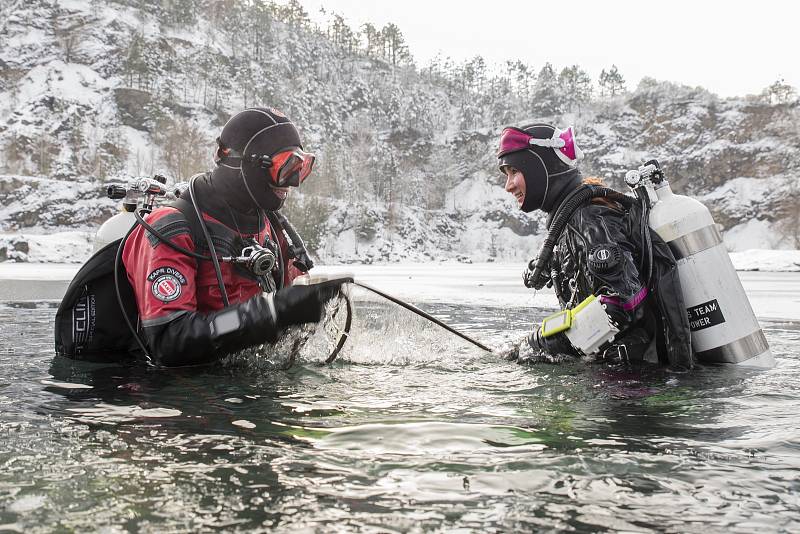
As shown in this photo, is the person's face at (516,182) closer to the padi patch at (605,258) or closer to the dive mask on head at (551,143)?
the dive mask on head at (551,143)

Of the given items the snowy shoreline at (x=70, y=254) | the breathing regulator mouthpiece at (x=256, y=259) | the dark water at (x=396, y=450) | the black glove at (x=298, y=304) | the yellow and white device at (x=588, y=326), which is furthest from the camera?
the snowy shoreline at (x=70, y=254)

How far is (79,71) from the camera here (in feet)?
210

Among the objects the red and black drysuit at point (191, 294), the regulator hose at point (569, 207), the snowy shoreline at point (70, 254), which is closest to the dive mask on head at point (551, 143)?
the regulator hose at point (569, 207)

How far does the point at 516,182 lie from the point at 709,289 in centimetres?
146

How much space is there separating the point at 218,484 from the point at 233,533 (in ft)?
1.04

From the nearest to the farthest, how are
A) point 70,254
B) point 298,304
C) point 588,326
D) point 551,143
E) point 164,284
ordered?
point 298,304 < point 164,284 < point 588,326 < point 551,143 < point 70,254

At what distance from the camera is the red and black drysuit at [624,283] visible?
3594mm

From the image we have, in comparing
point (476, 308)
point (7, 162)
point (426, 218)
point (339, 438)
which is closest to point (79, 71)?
point (7, 162)

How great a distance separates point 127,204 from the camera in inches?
160

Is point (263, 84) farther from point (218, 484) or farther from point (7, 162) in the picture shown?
point (218, 484)

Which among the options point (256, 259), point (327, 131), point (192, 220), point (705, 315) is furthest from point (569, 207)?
point (327, 131)

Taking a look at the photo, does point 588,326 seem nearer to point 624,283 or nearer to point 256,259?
point 624,283

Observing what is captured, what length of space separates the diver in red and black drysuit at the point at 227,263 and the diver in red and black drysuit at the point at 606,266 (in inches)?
60.6

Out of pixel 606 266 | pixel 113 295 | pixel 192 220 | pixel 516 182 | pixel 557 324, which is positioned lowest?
pixel 557 324
